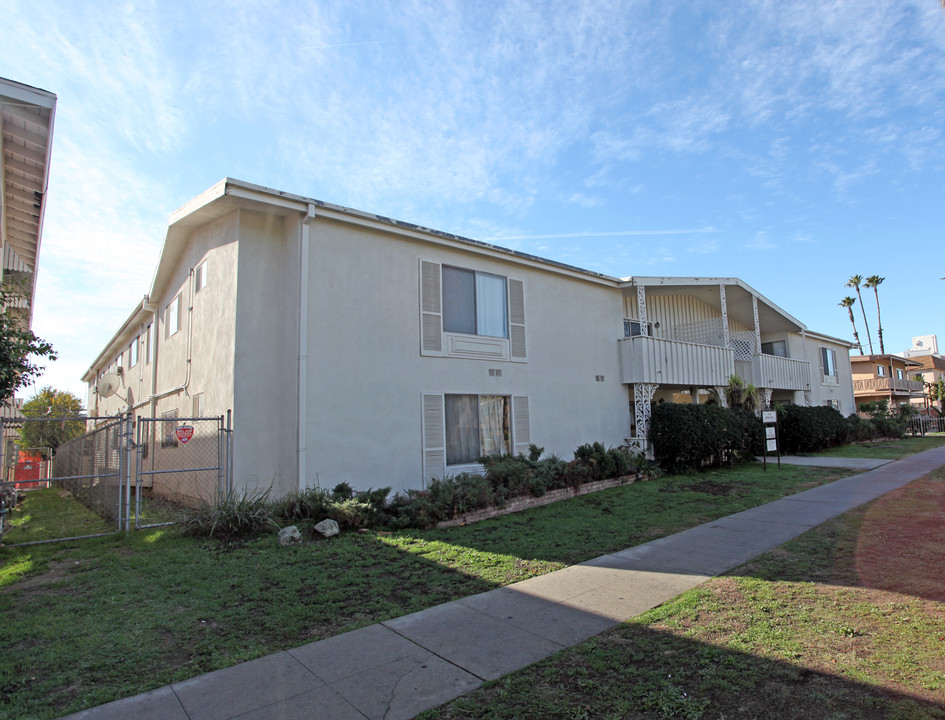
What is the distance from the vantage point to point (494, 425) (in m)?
12.6

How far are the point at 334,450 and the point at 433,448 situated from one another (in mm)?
2150

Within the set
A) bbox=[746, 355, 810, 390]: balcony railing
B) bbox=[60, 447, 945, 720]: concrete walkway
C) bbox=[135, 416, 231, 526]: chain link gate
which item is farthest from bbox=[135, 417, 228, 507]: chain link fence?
bbox=[746, 355, 810, 390]: balcony railing

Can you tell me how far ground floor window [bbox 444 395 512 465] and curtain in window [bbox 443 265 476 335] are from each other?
5.14 ft

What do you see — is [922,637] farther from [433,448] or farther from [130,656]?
[433,448]

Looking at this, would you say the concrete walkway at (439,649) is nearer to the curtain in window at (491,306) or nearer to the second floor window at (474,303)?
the second floor window at (474,303)

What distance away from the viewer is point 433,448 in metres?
11.2

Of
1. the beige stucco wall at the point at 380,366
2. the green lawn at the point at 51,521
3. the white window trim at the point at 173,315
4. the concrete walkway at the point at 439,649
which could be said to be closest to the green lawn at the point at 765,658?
the concrete walkway at the point at 439,649

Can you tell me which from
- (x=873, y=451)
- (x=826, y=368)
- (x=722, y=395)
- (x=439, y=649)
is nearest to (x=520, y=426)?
(x=439, y=649)

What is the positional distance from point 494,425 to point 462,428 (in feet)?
3.06

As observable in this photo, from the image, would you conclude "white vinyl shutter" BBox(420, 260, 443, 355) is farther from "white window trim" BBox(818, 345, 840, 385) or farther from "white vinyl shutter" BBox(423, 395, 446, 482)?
"white window trim" BBox(818, 345, 840, 385)

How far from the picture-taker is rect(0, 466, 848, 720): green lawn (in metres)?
4.08

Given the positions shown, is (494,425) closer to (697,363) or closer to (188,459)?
(188,459)

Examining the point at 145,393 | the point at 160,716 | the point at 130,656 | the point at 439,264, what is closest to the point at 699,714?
the point at 160,716

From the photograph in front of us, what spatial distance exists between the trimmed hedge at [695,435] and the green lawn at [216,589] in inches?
211
